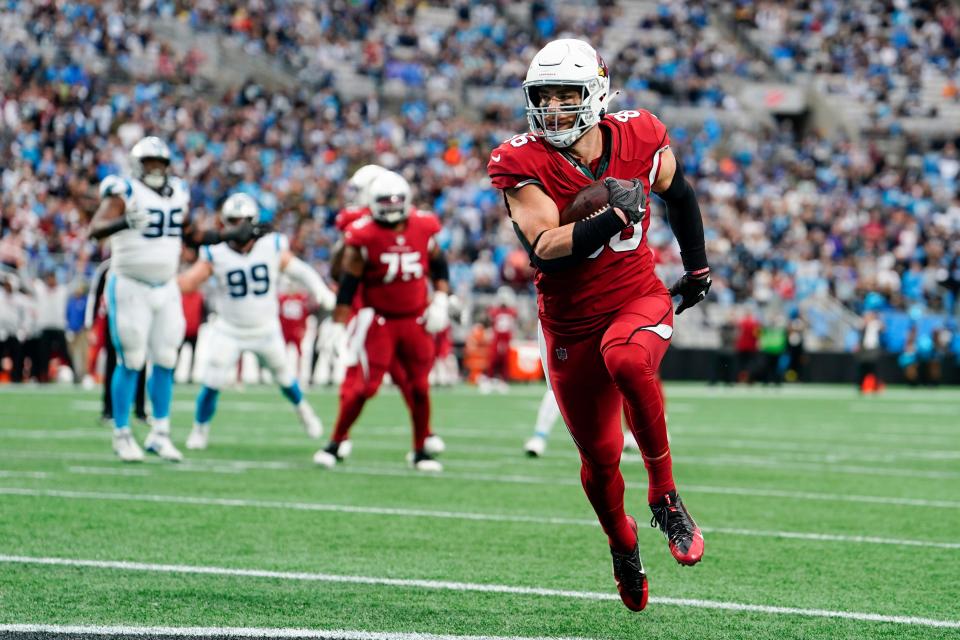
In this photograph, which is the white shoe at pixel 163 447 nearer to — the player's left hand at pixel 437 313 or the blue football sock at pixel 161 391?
the blue football sock at pixel 161 391

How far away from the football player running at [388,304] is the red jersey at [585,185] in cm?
471

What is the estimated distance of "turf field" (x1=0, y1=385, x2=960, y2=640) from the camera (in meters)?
4.68

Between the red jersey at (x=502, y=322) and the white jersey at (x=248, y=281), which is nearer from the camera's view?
the white jersey at (x=248, y=281)

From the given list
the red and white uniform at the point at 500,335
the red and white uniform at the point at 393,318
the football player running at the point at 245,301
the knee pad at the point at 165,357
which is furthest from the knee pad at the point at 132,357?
the red and white uniform at the point at 500,335

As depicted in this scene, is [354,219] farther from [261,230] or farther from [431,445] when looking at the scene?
[431,445]

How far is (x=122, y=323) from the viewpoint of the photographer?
969 cm

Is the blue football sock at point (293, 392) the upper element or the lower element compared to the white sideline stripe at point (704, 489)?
upper

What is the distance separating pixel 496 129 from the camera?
31672mm

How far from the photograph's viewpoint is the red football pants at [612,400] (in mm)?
4777

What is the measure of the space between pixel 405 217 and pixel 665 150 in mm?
4784

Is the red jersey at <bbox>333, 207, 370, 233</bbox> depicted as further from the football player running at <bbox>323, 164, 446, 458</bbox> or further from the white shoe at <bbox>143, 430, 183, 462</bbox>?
the white shoe at <bbox>143, 430, 183, 462</bbox>

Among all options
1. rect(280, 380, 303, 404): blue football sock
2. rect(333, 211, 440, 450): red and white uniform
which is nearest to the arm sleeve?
rect(333, 211, 440, 450): red and white uniform

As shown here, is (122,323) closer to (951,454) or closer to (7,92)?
(951,454)

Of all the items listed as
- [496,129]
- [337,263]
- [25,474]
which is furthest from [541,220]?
[496,129]
